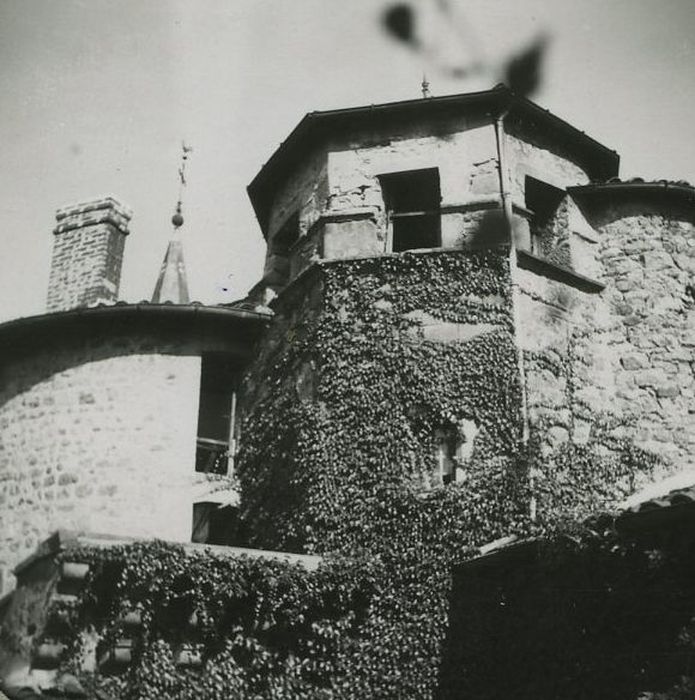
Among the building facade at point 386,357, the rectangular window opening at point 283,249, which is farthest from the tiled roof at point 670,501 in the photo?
the rectangular window opening at point 283,249

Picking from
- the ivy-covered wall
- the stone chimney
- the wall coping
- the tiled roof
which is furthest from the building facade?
the tiled roof

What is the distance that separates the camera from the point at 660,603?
6.68m

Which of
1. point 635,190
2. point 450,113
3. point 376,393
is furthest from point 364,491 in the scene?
point 635,190

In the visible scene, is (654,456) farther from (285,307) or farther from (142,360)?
(142,360)

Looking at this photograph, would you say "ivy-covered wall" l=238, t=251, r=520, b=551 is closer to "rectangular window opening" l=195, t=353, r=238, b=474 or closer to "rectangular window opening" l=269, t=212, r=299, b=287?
"rectangular window opening" l=195, t=353, r=238, b=474

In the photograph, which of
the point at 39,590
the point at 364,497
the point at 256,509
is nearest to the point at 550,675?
the point at 364,497

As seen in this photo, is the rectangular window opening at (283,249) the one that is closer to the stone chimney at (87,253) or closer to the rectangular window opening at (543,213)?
the stone chimney at (87,253)

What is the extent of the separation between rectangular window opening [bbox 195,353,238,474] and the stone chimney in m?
2.32

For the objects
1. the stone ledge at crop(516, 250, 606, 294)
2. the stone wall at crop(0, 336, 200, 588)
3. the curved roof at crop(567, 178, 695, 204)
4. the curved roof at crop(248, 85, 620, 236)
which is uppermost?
the curved roof at crop(248, 85, 620, 236)

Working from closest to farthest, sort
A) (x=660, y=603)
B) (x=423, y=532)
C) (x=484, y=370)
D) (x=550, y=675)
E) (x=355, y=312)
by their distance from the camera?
1. (x=660, y=603)
2. (x=550, y=675)
3. (x=423, y=532)
4. (x=484, y=370)
5. (x=355, y=312)

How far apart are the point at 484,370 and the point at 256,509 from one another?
3.20 metres

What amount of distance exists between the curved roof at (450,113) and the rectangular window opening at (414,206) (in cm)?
76

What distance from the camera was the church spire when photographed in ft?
49.6

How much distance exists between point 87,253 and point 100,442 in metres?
4.05
